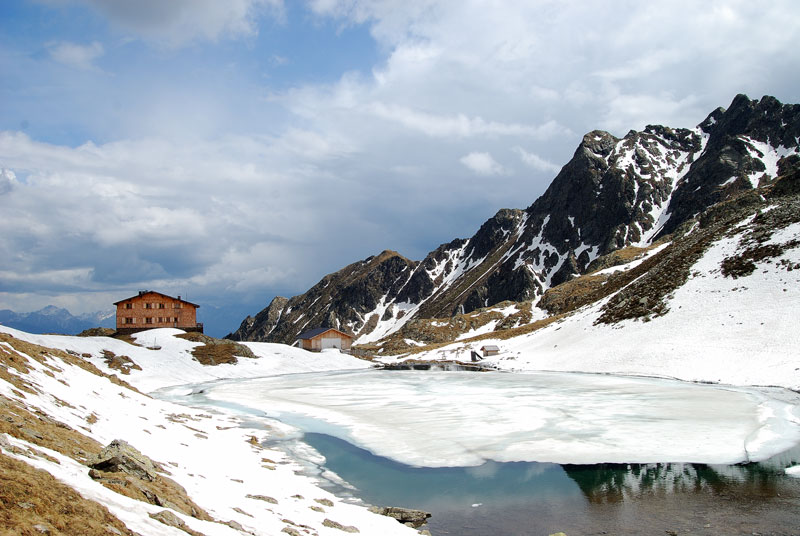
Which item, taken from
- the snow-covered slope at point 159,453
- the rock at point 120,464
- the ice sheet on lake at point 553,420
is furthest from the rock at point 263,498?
the ice sheet on lake at point 553,420

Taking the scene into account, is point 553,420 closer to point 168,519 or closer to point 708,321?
point 168,519

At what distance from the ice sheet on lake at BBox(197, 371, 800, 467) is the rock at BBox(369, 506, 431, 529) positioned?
6219mm

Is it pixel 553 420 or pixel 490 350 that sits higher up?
pixel 490 350

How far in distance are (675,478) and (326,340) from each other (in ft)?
311

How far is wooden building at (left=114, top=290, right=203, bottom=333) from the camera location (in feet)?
278

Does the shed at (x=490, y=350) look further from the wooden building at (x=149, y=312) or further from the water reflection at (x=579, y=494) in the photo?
the water reflection at (x=579, y=494)

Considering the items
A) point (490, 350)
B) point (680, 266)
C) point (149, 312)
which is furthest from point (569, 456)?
point (149, 312)

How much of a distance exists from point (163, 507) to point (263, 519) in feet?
9.63

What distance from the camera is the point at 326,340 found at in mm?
Result: 107625

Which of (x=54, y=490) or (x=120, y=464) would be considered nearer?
(x=54, y=490)

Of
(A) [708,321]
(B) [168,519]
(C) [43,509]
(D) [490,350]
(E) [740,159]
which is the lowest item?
(B) [168,519]

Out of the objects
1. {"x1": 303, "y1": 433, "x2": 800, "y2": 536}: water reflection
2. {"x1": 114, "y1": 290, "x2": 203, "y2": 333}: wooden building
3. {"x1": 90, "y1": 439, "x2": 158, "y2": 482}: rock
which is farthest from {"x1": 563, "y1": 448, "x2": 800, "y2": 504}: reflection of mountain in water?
{"x1": 114, "y1": 290, "x2": 203, "y2": 333}: wooden building

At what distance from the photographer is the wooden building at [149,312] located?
8475 cm

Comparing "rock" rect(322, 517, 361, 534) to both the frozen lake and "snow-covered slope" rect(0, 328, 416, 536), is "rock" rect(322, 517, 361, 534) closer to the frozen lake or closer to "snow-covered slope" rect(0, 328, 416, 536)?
"snow-covered slope" rect(0, 328, 416, 536)
